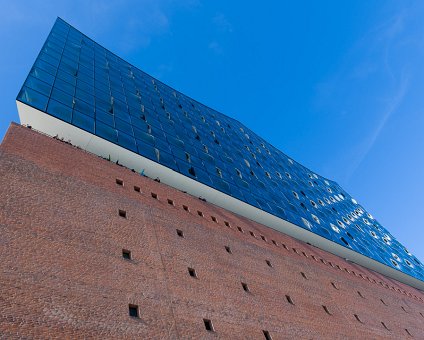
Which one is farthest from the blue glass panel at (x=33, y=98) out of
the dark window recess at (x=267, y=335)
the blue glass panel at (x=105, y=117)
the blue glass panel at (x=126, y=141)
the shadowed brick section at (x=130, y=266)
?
the dark window recess at (x=267, y=335)

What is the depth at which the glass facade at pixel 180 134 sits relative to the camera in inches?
574

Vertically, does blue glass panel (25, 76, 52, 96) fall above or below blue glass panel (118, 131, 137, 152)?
above

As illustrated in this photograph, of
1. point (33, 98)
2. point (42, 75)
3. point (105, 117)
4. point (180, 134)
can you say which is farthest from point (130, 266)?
point (180, 134)

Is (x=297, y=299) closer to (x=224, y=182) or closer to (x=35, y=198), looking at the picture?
(x=224, y=182)

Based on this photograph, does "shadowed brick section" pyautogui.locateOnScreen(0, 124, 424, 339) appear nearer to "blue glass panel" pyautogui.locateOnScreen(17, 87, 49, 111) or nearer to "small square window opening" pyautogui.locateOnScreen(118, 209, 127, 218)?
"small square window opening" pyautogui.locateOnScreen(118, 209, 127, 218)

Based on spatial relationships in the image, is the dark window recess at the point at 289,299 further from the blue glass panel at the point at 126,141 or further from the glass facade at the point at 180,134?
the blue glass panel at the point at 126,141

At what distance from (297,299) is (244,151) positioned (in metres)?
14.3

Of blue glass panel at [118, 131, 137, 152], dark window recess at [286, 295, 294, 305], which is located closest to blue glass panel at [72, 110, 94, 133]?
blue glass panel at [118, 131, 137, 152]

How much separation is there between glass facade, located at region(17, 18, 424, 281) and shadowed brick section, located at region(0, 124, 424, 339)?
2392mm

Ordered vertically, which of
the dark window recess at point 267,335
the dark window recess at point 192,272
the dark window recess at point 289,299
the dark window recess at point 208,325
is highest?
the dark window recess at point 289,299

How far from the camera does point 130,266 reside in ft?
29.4

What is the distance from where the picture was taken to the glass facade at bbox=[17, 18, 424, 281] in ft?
47.9

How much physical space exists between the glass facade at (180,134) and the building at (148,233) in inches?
4.3

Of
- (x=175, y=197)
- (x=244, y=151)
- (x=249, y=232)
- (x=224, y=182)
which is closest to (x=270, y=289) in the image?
(x=249, y=232)
